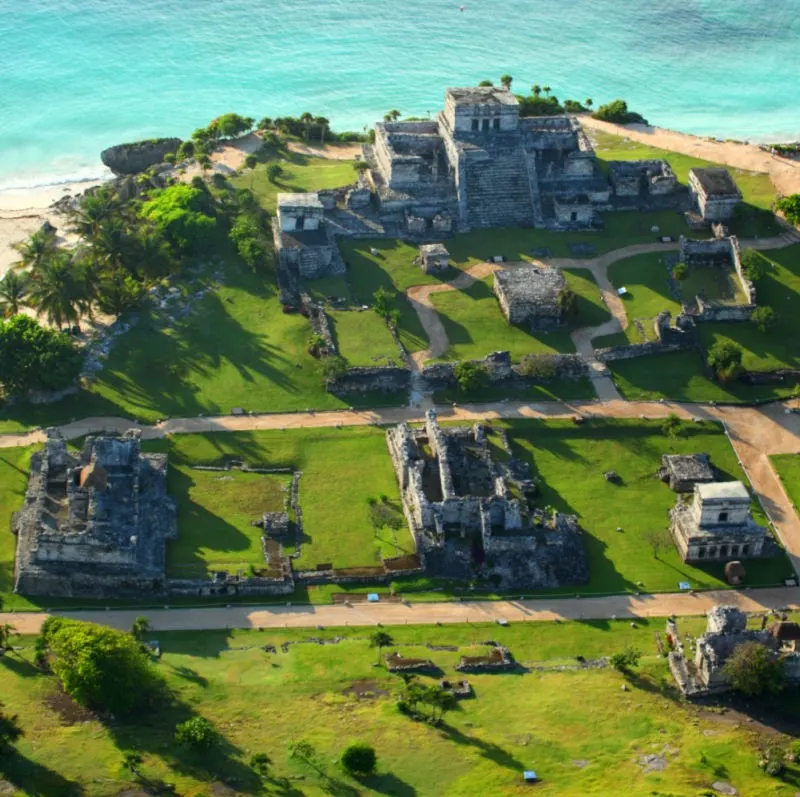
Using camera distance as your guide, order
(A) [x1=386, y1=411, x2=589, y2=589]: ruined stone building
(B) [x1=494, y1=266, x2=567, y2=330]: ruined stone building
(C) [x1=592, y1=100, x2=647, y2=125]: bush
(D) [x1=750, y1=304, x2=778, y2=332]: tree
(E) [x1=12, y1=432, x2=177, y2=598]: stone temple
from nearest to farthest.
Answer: (E) [x1=12, y1=432, x2=177, y2=598]: stone temple, (A) [x1=386, y1=411, x2=589, y2=589]: ruined stone building, (D) [x1=750, y1=304, x2=778, y2=332]: tree, (B) [x1=494, y1=266, x2=567, y2=330]: ruined stone building, (C) [x1=592, y1=100, x2=647, y2=125]: bush

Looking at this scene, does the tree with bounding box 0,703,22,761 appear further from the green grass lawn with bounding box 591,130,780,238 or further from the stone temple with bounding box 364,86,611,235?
the green grass lawn with bounding box 591,130,780,238

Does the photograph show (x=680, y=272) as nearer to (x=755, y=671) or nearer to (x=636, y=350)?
(x=636, y=350)

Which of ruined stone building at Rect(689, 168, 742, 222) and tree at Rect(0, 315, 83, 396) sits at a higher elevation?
ruined stone building at Rect(689, 168, 742, 222)

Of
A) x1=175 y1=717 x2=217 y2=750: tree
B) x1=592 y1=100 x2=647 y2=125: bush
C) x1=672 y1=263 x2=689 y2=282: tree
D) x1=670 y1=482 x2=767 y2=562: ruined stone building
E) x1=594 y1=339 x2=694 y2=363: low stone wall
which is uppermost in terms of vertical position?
x1=592 y1=100 x2=647 y2=125: bush

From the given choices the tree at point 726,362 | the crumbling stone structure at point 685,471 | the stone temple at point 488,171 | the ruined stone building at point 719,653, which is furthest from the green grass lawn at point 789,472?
the stone temple at point 488,171

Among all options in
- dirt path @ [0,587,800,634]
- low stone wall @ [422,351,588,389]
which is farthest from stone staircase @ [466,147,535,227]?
dirt path @ [0,587,800,634]

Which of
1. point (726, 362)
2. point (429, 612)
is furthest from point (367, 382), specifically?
point (726, 362)
